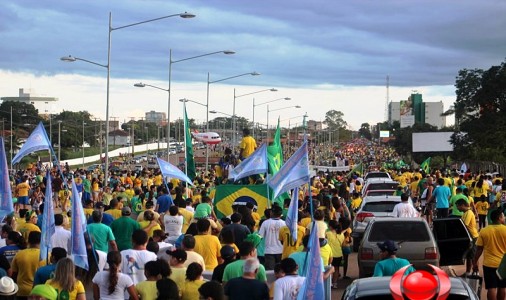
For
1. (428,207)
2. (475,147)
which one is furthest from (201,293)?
(475,147)

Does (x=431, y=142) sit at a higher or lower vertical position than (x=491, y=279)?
higher

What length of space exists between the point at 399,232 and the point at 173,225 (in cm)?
377

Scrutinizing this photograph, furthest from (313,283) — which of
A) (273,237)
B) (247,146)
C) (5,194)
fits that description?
(247,146)

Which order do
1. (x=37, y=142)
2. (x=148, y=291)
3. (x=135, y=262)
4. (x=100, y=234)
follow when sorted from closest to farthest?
(x=148, y=291) < (x=135, y=262) < (x=100, y=234) < (x=37, y=142)

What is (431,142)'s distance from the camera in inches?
3932

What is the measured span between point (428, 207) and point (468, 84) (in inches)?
1899

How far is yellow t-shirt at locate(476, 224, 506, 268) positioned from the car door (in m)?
3.92

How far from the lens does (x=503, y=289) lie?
12.5 m

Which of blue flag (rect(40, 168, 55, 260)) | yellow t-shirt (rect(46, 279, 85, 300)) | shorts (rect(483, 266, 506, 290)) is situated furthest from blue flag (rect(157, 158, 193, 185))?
yellow t-shirt (rect(46, 279, 85, 300))

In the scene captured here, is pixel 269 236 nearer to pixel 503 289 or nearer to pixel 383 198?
pixel 503 289

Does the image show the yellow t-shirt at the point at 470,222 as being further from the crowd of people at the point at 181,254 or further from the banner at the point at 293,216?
the banner at the point at 293,216

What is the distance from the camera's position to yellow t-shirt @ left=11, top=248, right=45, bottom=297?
10734mm

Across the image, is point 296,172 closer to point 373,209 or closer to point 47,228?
point 47,228

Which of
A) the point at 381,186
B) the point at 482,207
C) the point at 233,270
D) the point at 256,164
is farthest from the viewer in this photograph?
the point at 381,186
